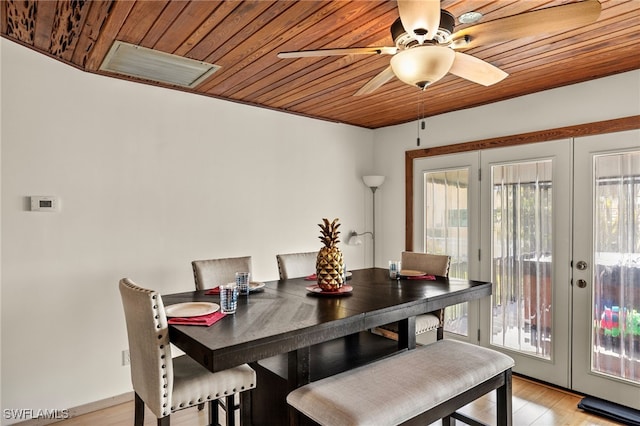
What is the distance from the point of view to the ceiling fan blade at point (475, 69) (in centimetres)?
195

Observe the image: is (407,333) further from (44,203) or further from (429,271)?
(44,203)

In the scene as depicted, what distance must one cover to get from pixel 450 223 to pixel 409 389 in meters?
2.46

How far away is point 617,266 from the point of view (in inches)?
112

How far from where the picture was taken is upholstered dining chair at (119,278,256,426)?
1689 mm

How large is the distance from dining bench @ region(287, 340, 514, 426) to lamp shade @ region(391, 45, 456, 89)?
1392mm

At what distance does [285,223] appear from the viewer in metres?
3.88

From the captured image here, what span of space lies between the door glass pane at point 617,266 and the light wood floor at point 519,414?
1.26 ft

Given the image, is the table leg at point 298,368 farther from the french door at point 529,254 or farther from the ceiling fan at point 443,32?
the french door at point 529,254

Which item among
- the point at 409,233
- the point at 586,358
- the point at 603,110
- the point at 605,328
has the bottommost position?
the point at 586,358

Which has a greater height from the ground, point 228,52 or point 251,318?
point 228,52

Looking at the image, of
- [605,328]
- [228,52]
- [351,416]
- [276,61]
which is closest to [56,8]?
[228,52]

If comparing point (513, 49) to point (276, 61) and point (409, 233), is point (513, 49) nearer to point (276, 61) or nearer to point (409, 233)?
point (276, 61)

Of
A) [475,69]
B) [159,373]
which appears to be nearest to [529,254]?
[475,69]

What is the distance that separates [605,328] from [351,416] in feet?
7.93
